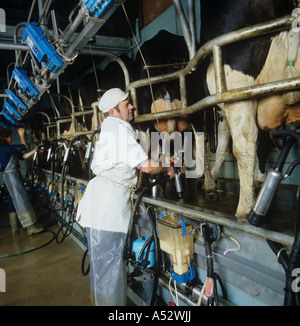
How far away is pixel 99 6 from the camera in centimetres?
151

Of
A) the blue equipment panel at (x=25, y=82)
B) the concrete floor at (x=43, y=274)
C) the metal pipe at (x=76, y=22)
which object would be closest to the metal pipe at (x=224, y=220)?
the metal pipe at (x=76, y=22)

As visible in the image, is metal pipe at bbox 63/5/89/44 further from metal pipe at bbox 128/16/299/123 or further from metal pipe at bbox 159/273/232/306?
metal pipe at bbox 159/273/232/306

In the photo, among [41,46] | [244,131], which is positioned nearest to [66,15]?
[41,46]

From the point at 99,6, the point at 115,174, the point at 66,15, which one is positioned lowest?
the point at 115,174

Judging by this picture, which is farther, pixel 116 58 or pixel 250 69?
pixel 116 58

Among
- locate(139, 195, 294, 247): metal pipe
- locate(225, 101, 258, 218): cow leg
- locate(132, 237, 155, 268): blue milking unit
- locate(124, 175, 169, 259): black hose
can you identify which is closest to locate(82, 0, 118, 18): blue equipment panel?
locate(225, 101, 258, 218): cow leg

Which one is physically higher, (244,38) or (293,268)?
(244,38)

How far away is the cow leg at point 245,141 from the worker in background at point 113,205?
66 cm

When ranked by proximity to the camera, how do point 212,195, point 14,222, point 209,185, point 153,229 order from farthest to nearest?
point 14,222 < point 209,185 < point 212,195 < point 153,229

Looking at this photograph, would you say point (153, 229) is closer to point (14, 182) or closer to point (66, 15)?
point (14, 182)

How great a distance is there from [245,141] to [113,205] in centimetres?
111

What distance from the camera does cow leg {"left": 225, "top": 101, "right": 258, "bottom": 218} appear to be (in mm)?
1358

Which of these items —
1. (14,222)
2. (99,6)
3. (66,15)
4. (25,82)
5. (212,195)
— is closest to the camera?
(99,6)
